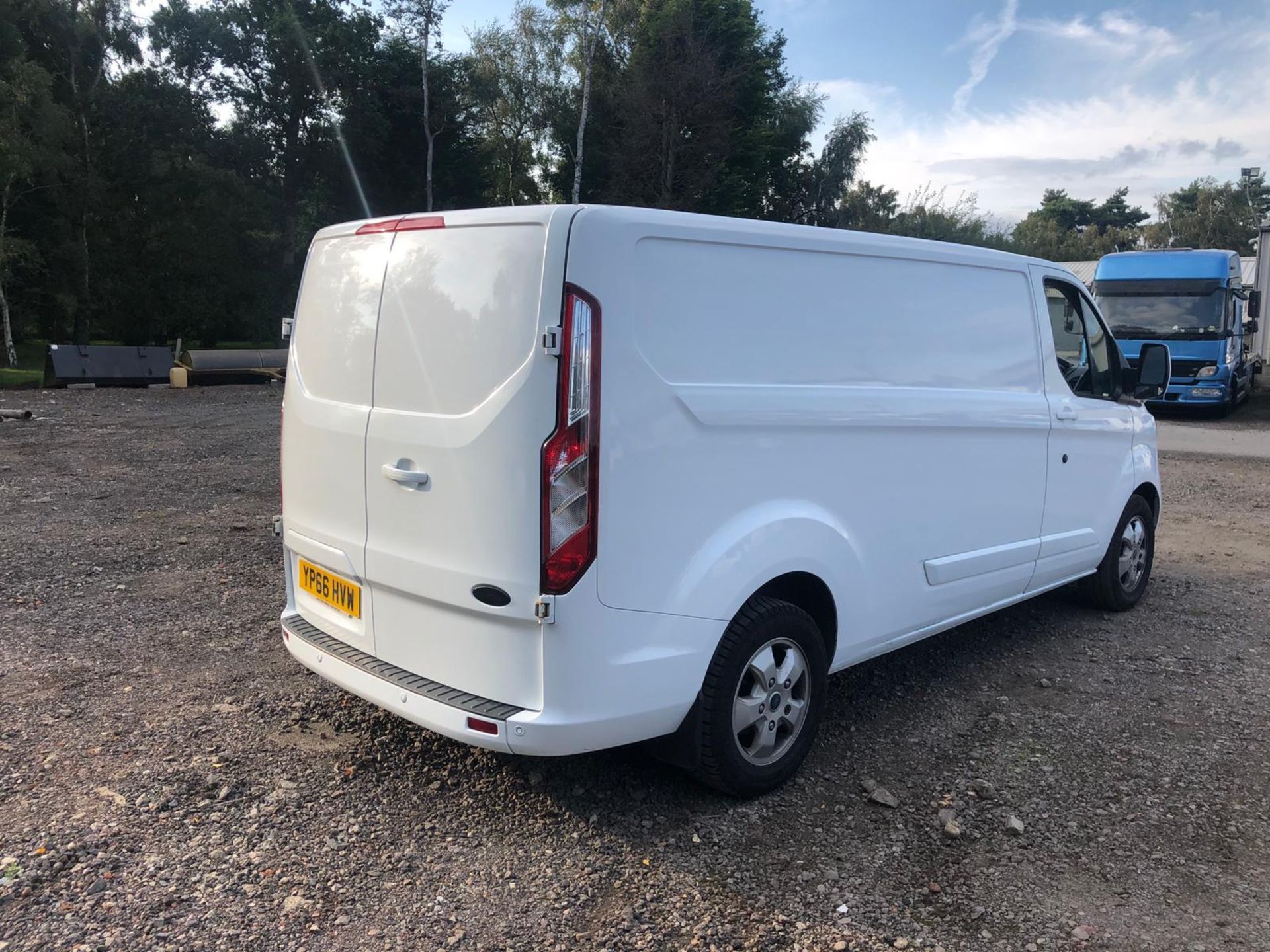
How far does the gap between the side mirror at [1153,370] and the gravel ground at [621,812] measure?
1.47 m

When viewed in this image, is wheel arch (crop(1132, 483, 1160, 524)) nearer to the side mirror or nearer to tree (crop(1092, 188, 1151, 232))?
the side mirror

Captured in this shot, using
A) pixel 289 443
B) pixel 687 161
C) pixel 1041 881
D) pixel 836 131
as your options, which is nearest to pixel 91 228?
pixel 687 161

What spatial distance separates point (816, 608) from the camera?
146 inches

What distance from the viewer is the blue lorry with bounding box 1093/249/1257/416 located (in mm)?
17438

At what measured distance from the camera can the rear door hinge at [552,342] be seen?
2789mm

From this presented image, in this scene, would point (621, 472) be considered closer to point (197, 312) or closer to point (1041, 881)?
point (1041, 881)

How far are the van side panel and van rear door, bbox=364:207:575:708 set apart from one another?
0.21 meters

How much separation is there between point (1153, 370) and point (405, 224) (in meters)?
4.59

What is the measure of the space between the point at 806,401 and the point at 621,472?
913 millimetres

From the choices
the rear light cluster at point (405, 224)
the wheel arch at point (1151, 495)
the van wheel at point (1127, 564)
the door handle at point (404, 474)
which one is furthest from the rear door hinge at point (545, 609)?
the wheel arch at point (1151, 495)

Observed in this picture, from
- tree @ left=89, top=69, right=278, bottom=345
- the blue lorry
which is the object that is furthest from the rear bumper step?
tree @ left=89, top=69, right=278, bottom=345

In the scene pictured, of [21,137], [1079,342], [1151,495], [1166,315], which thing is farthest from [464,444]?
[21,137]

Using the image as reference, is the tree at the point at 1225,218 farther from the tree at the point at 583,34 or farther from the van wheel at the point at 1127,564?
the van wheel at the point at 1127,564

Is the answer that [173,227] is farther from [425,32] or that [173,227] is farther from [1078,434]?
[1078,434]
